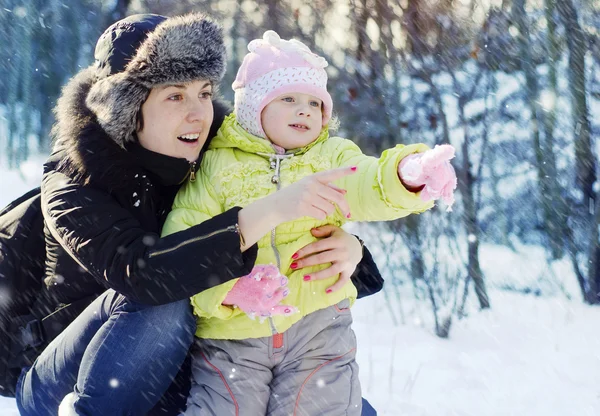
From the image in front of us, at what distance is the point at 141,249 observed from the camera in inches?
71.3

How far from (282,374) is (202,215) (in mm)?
528

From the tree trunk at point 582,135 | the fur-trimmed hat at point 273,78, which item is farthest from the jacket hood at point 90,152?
the tree trunk at point 582,135

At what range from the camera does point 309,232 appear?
2121 mm

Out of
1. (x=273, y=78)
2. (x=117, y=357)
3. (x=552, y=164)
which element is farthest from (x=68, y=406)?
(x=552, y=164)

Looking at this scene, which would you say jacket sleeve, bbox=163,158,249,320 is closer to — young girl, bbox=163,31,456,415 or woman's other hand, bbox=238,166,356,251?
young girl, bbox=163,31,456,415

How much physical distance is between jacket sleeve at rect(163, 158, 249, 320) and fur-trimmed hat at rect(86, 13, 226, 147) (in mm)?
238

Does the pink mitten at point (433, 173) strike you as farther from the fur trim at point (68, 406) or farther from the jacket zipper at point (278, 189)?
the fur trim at point (68, 406)

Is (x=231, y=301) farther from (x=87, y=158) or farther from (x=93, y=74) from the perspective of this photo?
(x=93, y=74)

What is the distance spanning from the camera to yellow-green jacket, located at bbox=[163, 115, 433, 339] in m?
1.96

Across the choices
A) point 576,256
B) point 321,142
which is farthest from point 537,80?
point 321,142

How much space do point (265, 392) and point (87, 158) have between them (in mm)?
845

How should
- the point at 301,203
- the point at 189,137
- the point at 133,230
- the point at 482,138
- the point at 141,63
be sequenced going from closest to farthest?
the point at 301,203 → the point at 133,230 → the point at 141,63 → the point at 189,137 → the point at 482,138

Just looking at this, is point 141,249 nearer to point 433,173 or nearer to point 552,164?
point 433,173

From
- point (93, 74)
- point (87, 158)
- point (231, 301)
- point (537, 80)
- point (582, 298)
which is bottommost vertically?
point (582, 298)
